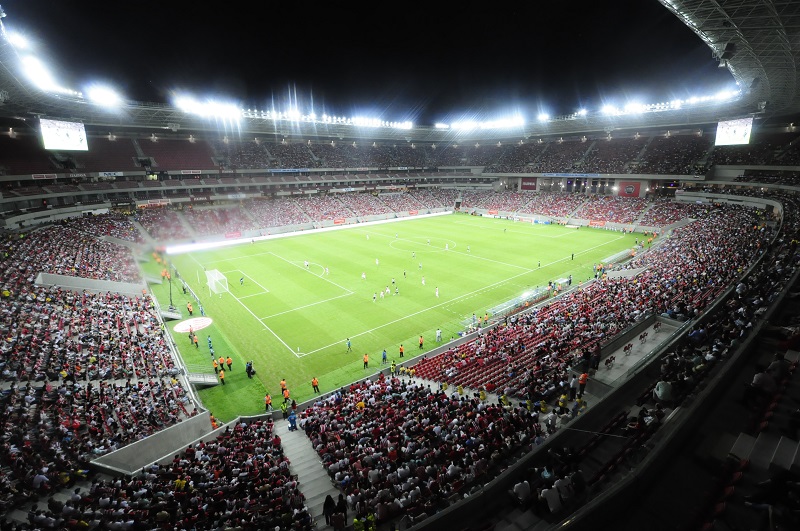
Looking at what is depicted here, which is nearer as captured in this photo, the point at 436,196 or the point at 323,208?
the point at 323,208

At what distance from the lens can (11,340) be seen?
17.4 metres

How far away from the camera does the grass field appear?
2220 cm

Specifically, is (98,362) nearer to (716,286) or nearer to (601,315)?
(601,315)

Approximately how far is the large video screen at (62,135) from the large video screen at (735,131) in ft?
246

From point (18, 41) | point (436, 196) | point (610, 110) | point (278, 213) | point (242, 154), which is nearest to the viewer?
point (18, 41)

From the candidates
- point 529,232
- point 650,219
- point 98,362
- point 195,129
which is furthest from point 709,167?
point 195,129

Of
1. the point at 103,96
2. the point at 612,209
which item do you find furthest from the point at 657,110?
the point at 103,96

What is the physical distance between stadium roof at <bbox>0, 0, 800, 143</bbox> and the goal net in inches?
803

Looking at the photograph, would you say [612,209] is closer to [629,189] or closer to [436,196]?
[629,189]

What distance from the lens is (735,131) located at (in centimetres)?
4494

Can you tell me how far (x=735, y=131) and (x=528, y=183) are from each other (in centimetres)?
4240

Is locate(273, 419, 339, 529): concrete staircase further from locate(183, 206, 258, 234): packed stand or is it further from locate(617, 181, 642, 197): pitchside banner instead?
locate(617, 181, 642, 197): pitchside banner

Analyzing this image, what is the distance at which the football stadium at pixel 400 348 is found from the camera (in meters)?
8.56

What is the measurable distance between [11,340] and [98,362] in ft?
11.9
